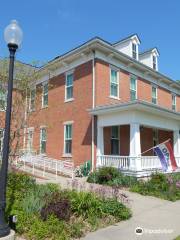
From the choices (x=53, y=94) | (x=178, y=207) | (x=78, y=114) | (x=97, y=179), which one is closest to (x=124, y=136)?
Result: (x=78, y=114)

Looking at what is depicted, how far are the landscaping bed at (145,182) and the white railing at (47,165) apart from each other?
2.29 m

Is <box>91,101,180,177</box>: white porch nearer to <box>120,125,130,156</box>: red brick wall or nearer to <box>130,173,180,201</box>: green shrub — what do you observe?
<box>130,173,180,201</box>: green shrub

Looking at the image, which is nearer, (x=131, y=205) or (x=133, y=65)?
(x=131, y=205)

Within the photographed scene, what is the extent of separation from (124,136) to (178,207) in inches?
359

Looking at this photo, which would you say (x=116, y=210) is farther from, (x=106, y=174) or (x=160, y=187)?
(x=106, y=174)

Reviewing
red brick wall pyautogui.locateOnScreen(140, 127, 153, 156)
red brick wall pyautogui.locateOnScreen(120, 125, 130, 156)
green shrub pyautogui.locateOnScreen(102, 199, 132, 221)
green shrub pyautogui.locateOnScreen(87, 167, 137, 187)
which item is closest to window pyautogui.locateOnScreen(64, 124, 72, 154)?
red brick wall pyautogui.locateOnScreen(120, 125, 130, 156)

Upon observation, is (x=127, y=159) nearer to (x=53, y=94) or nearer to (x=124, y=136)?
(x=124, y=136)

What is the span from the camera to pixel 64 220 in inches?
281

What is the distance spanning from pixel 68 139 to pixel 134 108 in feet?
20.0

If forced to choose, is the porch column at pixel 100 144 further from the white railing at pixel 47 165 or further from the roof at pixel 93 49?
the roof at pixel 93 49

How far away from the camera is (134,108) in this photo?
15.2 m

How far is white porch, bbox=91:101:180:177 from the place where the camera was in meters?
15.0

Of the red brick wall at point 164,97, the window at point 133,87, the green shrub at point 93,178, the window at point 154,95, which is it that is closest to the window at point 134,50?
the window at point 133,87

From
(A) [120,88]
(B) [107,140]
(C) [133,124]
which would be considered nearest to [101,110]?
(C) [133,124]
